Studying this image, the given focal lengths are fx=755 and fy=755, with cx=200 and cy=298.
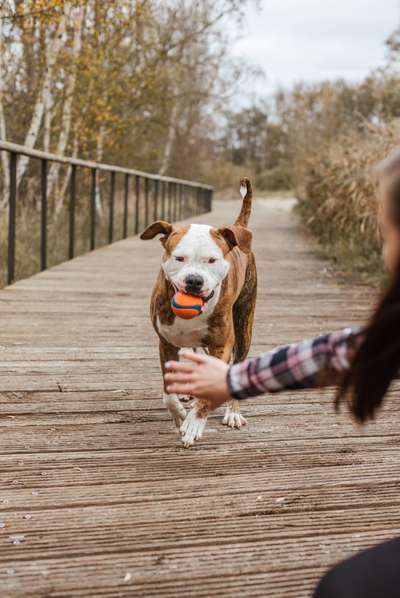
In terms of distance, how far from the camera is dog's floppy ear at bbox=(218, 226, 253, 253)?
9.84 feet

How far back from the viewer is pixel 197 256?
280cm

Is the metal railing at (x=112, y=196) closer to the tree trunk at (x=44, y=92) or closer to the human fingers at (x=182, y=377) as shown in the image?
the tree trunk at (x=44, y=92)

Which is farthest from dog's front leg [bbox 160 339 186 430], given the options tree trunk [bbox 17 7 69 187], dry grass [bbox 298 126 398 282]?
tree trunk [bbox 17 7 69 187]

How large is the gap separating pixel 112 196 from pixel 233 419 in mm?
8276

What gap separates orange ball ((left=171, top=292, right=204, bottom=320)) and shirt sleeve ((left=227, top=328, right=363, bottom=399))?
1.03 meters

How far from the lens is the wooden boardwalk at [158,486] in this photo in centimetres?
190

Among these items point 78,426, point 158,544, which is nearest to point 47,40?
point 78,426

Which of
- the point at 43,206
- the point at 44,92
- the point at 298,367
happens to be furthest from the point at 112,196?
the point at 298,367

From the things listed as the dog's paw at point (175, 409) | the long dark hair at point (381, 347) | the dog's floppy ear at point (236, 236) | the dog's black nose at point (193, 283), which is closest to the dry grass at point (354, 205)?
the dog's floppy ear at point (236, 236)

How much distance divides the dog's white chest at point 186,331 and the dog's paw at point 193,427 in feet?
0.95

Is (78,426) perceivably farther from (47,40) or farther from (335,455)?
(47,40)

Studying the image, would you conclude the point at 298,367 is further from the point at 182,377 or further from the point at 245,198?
the point at 245,198

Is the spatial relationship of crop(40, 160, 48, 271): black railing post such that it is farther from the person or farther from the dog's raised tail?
the person

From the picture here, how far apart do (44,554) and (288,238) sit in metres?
11.7
